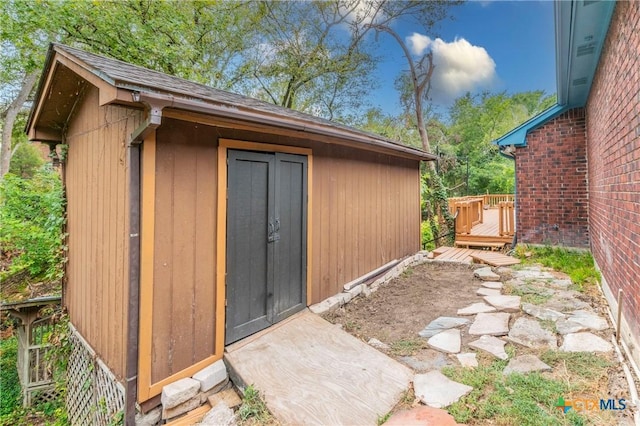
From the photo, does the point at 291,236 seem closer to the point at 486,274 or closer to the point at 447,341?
the point at 447,341

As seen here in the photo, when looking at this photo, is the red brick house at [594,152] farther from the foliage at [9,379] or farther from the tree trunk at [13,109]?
the tree trunk at [13,109]

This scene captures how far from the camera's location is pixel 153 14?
337 inches

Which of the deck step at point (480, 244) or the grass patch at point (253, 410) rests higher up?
the deck step at point (480, 244)

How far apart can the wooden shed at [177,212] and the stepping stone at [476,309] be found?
68.9 inches

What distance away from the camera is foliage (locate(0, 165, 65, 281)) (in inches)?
185

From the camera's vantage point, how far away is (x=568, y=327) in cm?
317

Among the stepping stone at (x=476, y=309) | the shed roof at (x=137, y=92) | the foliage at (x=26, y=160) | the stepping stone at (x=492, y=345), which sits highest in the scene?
the foliage at (x=26, y=160)

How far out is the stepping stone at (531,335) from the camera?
2.90 meters

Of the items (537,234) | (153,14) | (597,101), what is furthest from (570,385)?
(153,14)

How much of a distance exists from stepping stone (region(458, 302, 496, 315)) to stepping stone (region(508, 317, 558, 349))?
0.46 metres

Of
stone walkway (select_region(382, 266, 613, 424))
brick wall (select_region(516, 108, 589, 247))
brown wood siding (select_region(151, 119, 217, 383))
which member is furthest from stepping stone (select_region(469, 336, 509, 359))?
brick wall (select_region(516, 108, 589, 247))

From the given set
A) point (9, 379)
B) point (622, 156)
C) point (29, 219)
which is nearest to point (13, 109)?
point (29, 219)

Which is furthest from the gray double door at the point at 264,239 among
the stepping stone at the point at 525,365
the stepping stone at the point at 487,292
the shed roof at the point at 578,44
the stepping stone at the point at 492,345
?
the shed roof at the point at 578,44

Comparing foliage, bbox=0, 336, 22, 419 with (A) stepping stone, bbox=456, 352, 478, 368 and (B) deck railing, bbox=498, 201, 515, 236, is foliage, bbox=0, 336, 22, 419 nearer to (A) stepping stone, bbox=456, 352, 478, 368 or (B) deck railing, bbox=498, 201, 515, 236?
(A) stepping stone, bbox=456, 352, 478, 368
